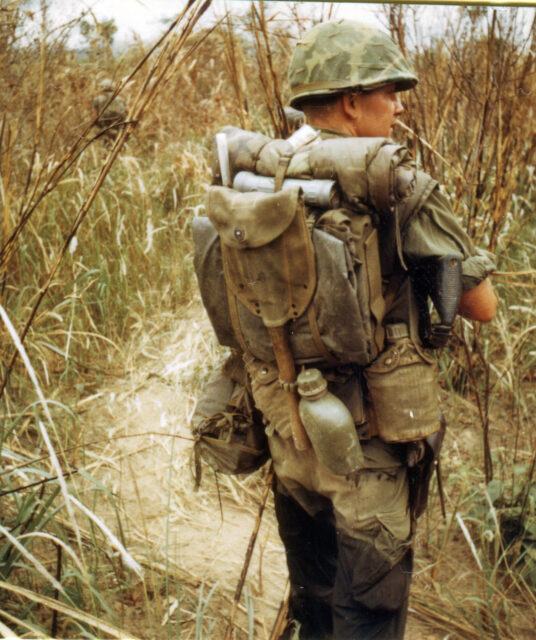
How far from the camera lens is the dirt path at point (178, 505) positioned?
247cm

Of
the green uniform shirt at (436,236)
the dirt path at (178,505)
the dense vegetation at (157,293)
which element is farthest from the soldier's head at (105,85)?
the green uniform shirt at (436,236)

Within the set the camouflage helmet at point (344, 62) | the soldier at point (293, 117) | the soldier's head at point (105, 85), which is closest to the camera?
the camouflage helmet at point (344, 62)

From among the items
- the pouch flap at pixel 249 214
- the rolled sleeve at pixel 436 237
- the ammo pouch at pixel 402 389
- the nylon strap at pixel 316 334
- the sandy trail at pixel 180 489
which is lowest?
the sandy trail at pixel 180 489

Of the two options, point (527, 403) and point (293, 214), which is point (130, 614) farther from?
point (527, 403)

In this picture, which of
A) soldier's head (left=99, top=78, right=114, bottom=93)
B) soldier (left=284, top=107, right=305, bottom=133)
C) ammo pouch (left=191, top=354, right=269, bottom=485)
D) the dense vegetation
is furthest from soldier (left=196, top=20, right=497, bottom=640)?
soldier's head (left=99, top=78, right=114, bottom=93)

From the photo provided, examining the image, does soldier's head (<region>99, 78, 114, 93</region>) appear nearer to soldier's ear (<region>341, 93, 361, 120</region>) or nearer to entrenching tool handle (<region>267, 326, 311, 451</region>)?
soldier's ear (<region>341, 93, 361, 120</region>)

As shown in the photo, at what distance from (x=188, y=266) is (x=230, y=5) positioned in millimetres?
2211

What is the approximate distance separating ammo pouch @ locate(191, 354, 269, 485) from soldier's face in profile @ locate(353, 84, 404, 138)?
2.75ft

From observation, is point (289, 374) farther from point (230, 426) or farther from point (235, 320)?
point (230, 426)

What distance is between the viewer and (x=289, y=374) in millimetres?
1765

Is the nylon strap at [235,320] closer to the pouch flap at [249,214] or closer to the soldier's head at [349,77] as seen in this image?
the pouch flap at [249,214]

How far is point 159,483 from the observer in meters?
3.27

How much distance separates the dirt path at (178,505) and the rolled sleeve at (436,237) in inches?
40.8

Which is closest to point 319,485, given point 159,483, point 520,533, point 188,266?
point 520,533
